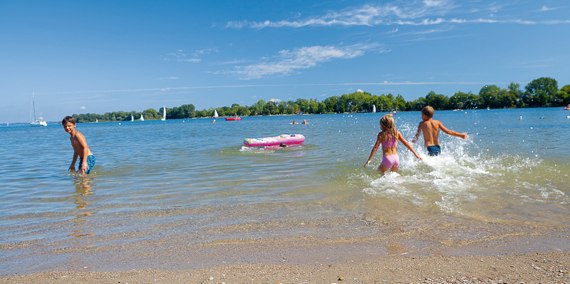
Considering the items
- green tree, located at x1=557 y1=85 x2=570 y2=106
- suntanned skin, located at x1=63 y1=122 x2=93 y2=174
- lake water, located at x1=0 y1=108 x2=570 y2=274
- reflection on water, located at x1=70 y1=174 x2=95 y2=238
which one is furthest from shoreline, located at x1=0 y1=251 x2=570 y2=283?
green tree, located at x1=557 y1=85 x2=570 y2=106

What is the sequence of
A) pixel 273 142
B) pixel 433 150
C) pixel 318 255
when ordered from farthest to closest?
pixel 273 142, pixel 433 150, pixel 318 255

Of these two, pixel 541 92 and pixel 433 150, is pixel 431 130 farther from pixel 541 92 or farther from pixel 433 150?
pixel 541 92

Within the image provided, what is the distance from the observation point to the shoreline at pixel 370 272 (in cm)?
382

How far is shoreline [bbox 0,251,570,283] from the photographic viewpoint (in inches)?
150

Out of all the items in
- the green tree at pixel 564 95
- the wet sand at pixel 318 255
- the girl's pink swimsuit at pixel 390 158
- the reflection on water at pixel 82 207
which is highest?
the green tree at pixel 564 95

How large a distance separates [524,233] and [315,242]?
2.80m

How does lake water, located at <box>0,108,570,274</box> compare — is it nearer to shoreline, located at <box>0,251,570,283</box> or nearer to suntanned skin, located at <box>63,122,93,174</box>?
shoreline, located at <box>0,251,570,283</box>

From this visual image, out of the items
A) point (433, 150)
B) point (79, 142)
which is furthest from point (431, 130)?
point (79, 142)

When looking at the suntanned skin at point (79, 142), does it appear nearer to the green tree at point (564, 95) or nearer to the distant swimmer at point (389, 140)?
the distant swimmer at point (389, 140)

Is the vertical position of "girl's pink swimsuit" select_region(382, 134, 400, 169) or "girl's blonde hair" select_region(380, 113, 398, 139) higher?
"girl's blonde hair" select_region(380, 113, 398, 139)

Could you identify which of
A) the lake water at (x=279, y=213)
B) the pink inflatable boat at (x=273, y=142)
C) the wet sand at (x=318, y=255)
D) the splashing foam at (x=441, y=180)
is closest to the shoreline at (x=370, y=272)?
the wet sand at (x=318, y=255)

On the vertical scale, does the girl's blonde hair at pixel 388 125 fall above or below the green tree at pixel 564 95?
below

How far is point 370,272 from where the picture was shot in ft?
13.3

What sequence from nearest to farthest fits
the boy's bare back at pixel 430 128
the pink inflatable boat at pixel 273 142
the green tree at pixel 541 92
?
the boy's bare back at pixel 430 128, the pink inflatable boat at pixel 273 142, the green tree at pixel 541 92
